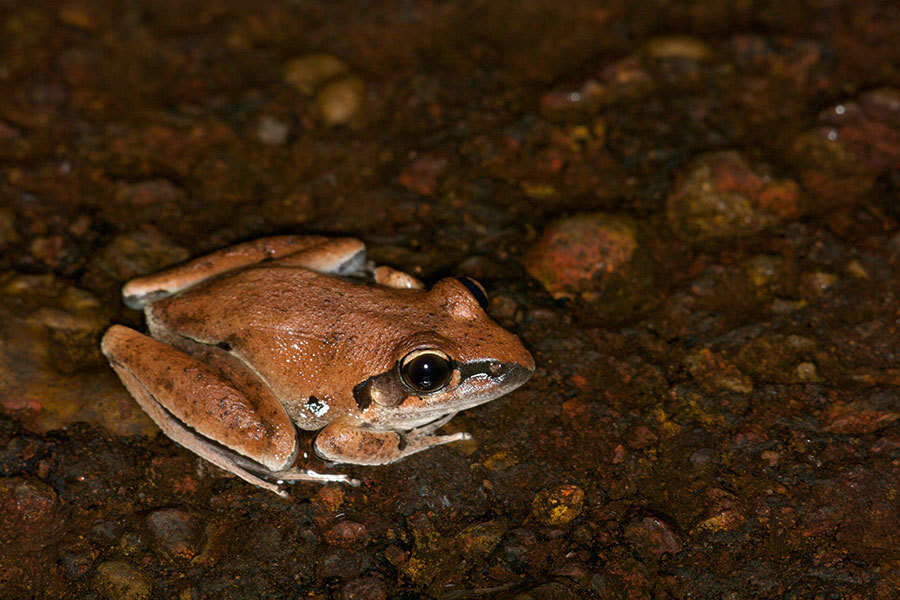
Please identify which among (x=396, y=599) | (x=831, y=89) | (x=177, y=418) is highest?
(x=831, y=89)

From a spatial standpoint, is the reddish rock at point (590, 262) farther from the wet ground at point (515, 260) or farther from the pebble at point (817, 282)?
the pebble at point (817, 282)

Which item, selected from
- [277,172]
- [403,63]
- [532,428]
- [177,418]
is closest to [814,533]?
[532,428]

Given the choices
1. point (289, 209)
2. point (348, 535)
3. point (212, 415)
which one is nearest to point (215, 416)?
point (212, 415)

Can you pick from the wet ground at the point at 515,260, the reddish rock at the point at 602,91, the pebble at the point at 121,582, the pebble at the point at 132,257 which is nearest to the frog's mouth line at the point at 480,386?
the wet ground at the point at 515,260

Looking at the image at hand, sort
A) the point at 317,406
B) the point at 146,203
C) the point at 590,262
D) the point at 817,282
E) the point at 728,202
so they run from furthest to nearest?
the point at 146,203 < the point at 728,202 < the point at 590,262 < the point at 817,282 < the point at 317,406

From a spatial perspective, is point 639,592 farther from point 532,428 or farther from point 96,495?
point 96,495

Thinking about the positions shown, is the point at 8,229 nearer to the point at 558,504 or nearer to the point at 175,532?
the point at 175,532
